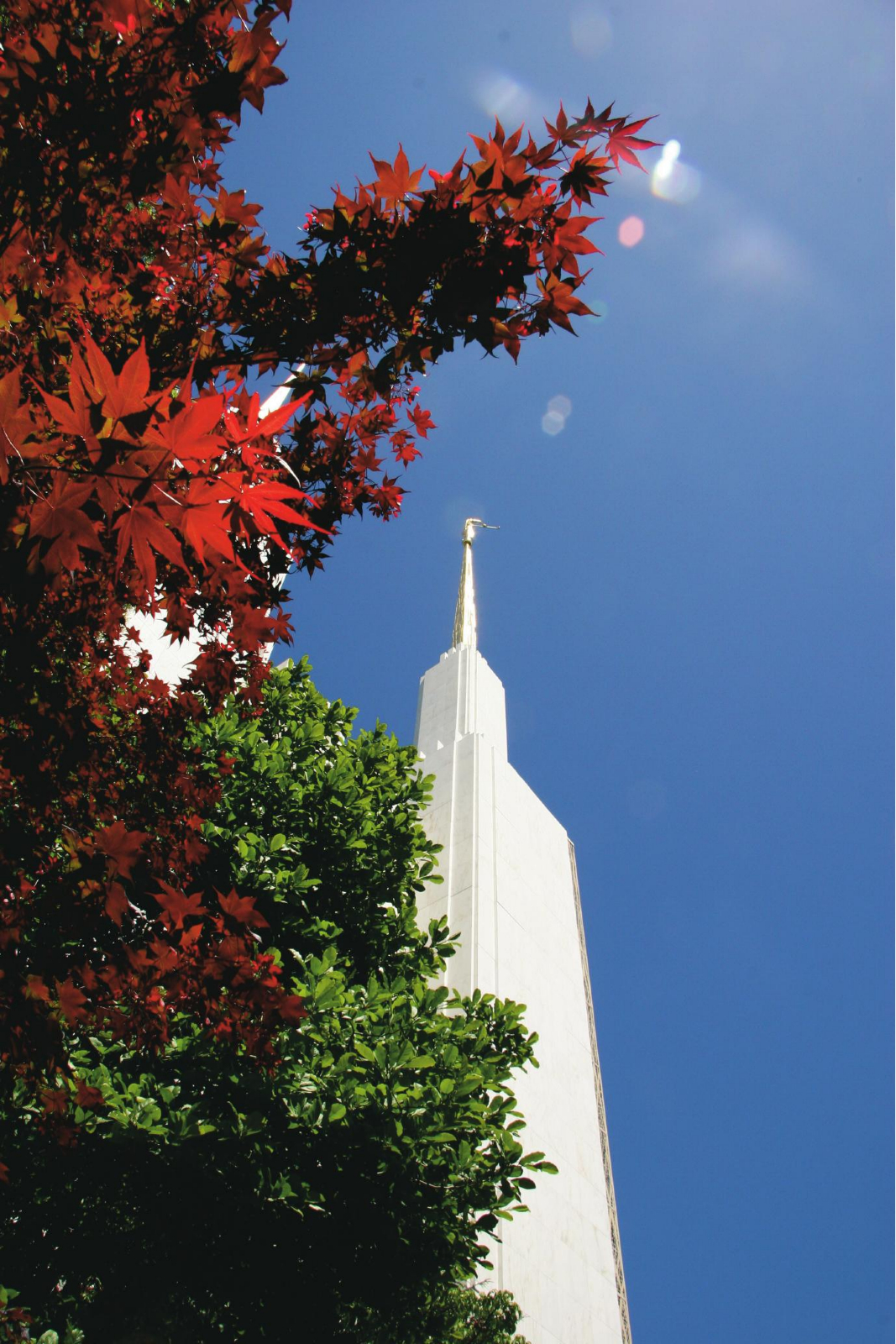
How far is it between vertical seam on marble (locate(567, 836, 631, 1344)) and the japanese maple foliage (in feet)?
44.8

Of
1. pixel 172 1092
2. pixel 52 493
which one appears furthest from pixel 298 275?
pixel 172 1092

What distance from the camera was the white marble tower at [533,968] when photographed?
465 inches

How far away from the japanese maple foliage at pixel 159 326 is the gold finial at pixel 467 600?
59.5 ft

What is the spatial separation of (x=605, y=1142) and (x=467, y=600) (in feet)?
46.1

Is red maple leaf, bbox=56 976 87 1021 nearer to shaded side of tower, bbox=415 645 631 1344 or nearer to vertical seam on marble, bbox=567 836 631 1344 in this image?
shaded side of tower, bbox=415 645 631 1344

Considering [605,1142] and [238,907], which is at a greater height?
[605,1142]

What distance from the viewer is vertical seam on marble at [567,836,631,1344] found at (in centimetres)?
1349

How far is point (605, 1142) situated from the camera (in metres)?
15.4

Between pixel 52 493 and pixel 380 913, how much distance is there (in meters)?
7.83

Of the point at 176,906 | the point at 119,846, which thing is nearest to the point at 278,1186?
the point at 176,906

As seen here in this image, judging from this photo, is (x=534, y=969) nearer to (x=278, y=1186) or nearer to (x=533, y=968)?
(x=533, y=968)

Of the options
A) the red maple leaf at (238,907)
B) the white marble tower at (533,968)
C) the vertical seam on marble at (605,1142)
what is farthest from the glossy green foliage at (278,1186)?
the vertical seam on marble at (605,1142)

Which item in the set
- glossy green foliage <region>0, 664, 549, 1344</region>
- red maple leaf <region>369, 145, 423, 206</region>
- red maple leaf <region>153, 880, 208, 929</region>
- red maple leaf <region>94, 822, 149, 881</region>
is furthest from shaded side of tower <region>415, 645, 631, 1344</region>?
red maple leaf <region>369, 145, 423, 206</region>

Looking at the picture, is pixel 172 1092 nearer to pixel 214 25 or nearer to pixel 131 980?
pixel 131 980
